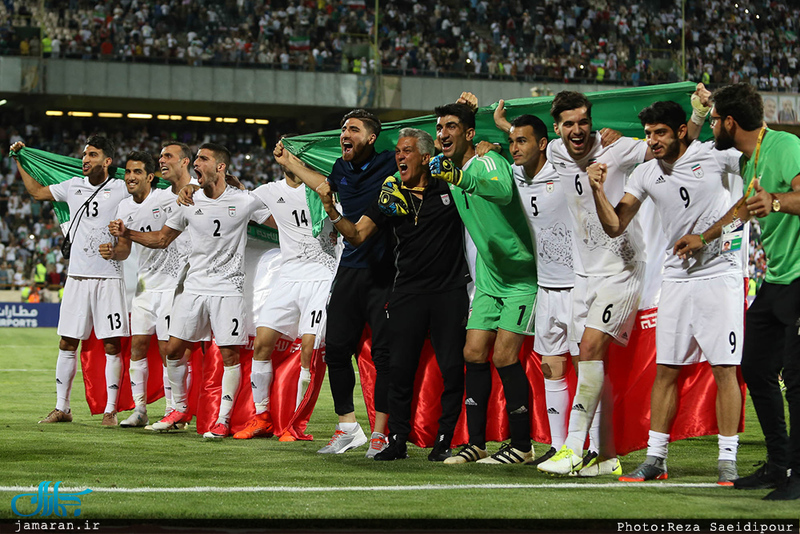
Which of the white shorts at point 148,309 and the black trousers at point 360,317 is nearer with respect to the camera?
the black trousers at point 360,317

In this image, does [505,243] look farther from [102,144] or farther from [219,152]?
[102,144]

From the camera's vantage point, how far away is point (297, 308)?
8.32m

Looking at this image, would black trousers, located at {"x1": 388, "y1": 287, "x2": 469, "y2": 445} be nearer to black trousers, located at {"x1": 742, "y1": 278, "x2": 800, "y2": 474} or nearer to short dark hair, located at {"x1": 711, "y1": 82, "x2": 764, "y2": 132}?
black trousers, located at {"x1": 742, "y1": 278, "x2": 800, "y2": 474}

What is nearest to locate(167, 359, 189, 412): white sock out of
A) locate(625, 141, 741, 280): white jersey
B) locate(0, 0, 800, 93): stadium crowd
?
locate(625, 141, 741, 280): white jersey

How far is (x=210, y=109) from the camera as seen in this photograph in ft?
125

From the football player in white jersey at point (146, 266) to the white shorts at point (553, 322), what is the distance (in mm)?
3773

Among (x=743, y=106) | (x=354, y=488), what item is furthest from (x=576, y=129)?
(x=354, y=488)

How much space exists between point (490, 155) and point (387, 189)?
2.44ft

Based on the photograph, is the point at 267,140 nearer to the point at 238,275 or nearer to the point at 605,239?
the point at 238,275

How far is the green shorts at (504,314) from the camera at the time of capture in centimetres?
653

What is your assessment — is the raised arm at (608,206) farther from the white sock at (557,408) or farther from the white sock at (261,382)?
the white sock at (261,382)

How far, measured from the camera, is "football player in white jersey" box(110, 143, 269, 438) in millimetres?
8430

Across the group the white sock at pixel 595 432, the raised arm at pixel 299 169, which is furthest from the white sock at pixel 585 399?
the raised arm at pixel 299 169

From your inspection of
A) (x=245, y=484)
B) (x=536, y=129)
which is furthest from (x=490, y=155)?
(x=245, y=484)
